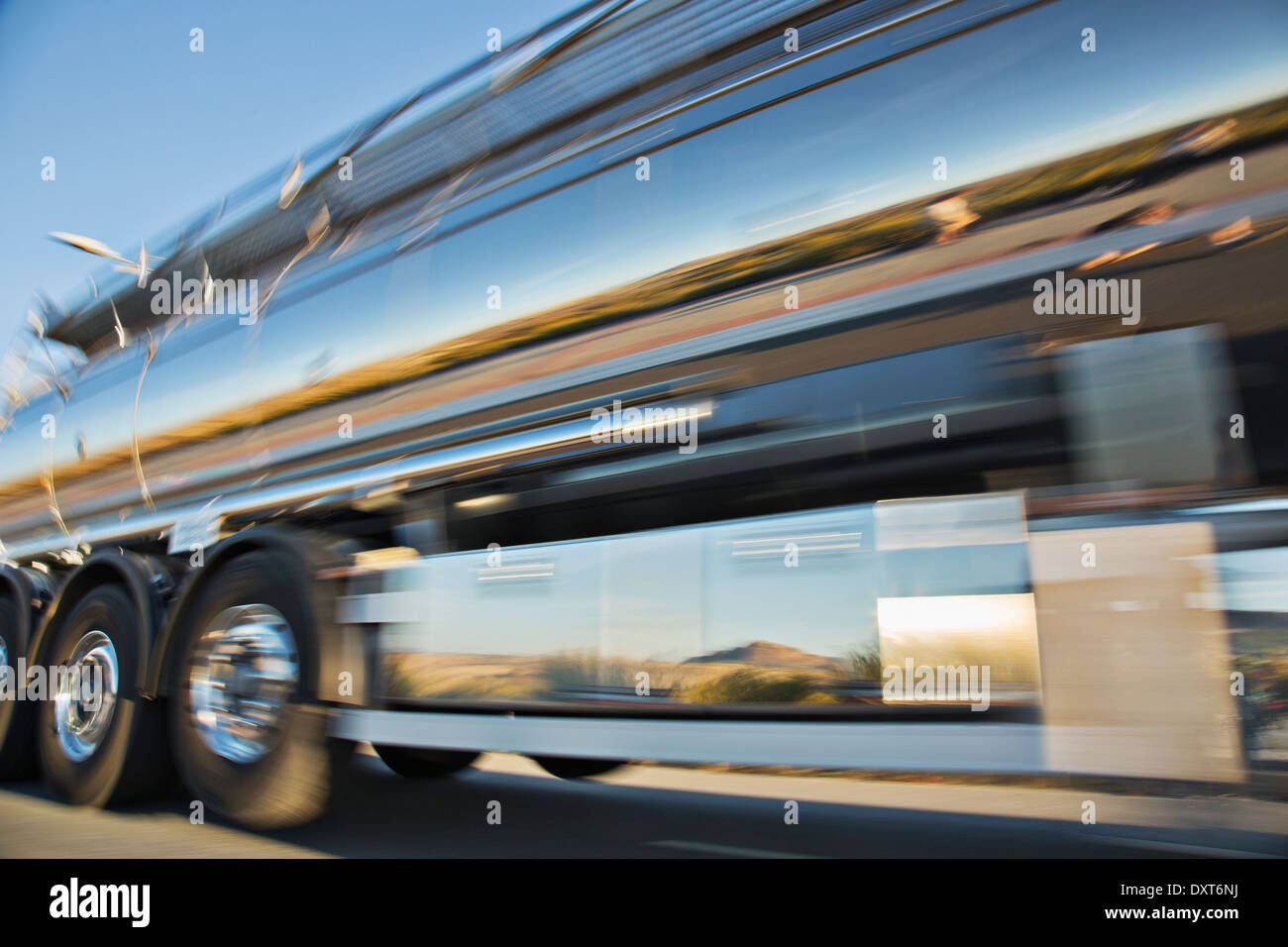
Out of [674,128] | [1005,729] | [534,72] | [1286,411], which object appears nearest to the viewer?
[1005,729]

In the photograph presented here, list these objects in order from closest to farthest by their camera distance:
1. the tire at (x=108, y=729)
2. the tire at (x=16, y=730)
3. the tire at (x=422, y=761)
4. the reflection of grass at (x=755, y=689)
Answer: the reflection of grass at (x=755, y=689), the tire at (x=108, y=729), the tire at (x=422, y=761), the tire at (x=16, y=730)

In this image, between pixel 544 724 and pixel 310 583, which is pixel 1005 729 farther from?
pixel 310 583

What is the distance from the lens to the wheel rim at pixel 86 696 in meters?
4.36

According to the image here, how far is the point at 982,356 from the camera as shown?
7.40 ft

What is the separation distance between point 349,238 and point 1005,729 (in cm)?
301

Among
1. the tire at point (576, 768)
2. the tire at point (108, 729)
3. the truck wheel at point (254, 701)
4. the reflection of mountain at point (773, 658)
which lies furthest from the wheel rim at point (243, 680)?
the reflection of mountain at point (773, 658)

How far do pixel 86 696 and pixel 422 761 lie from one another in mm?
1504

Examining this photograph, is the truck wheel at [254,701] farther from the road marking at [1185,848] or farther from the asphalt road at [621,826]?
the road marking at [1185,848]

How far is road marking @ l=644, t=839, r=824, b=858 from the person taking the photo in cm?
325

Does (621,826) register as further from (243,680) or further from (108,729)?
(108,729)

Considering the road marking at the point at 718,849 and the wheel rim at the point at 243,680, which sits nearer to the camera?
the road marking at the point at 718,849

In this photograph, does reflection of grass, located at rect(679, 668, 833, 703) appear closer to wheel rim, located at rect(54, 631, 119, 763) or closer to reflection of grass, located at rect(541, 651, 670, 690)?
reflection of grass, located at rect(541, 651, 670, 690)

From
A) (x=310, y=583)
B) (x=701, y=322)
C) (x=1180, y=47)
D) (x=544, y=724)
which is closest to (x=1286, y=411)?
(x=1180, y=47)

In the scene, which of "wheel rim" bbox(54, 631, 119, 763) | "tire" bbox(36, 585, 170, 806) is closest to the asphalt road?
"tire" bbox(36, 585, 170, 806)
